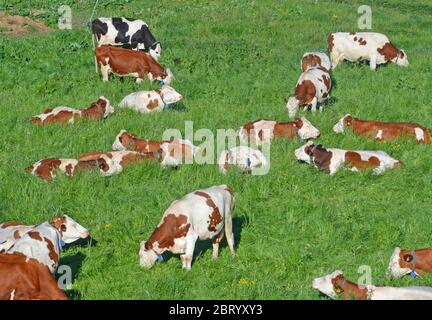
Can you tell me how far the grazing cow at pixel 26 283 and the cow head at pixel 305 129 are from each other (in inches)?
322

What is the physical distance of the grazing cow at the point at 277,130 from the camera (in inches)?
655

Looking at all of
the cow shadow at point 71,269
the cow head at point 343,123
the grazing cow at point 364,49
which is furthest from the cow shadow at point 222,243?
the grazing cow at point 364,49

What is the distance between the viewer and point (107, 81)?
20891mm

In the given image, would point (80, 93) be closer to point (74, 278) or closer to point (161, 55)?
point (161, 55)

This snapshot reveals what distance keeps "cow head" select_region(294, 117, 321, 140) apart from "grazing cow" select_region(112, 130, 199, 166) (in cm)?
253

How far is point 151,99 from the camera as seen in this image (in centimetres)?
1880

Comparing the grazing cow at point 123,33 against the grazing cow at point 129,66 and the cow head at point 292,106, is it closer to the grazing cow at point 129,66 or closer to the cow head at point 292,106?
the grazing cow at point 129,66

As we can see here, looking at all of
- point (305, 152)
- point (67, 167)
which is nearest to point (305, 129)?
point (305, 152)

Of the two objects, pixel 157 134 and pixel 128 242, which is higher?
pixel 157 134

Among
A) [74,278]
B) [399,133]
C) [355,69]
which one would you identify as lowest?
[74,278]

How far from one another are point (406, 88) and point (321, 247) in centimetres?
1003

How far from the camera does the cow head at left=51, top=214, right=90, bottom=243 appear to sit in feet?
A: 38.7
